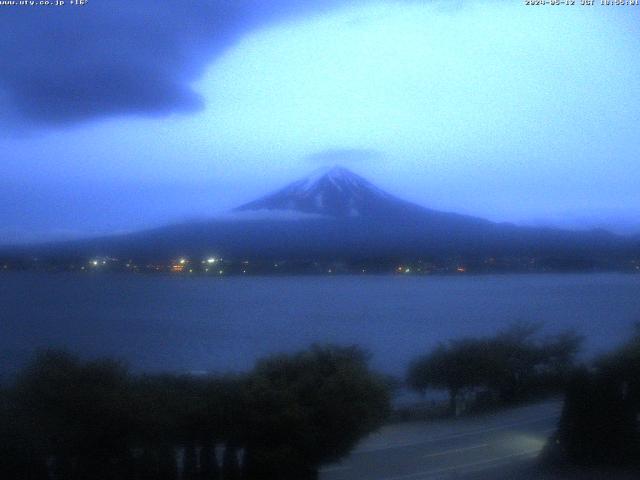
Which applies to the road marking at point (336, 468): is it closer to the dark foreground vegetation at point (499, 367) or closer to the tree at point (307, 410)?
the tree at point (307, 410)

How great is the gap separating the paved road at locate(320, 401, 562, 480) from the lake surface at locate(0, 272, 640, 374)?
392 millimetres

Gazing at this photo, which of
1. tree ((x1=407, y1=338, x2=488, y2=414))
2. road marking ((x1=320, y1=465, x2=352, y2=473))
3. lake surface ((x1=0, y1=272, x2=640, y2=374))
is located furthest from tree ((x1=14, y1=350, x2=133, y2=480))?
tree ((x1=407, y1=338, x2=488, y2=414))

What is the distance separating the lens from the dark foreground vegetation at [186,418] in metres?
3.72

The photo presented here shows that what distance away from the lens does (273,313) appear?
4.10 meters

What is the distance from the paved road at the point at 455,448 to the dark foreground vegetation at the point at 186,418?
106 mm

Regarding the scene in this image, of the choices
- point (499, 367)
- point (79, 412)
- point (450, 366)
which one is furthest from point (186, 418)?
point (499, 367)

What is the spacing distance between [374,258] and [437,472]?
124 cm

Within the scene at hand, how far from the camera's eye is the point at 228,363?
3936mm

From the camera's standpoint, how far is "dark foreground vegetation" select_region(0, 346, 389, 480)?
12.2ft

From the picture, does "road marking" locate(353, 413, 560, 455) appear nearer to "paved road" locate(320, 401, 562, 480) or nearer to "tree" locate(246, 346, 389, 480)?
"paved road" locate(320, 401, 562, 480)

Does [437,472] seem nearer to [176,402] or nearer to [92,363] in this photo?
[176,402]

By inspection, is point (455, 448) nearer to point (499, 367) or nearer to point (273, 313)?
point (499, 367)

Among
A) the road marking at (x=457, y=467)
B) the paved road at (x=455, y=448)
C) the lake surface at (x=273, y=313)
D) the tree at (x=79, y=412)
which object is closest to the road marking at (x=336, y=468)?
the paved road at (x=455, y=448)

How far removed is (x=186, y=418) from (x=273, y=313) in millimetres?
723
